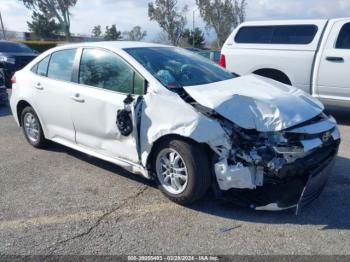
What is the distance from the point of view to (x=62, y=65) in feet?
16.5

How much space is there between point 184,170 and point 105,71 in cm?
161

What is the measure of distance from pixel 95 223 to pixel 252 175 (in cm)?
154

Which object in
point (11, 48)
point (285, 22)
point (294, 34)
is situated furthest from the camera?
point (11, 48)

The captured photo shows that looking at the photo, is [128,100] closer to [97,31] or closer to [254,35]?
[254,35]

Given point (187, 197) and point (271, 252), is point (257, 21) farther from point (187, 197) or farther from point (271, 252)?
point (271, 252)

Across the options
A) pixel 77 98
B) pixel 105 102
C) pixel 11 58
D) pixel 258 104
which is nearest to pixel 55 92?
pixel 77 98

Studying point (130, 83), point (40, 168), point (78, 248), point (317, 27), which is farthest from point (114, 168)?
point (317, 27)

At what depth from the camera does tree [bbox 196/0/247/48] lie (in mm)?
41156

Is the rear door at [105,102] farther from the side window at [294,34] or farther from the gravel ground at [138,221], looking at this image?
the side window at [294,34]

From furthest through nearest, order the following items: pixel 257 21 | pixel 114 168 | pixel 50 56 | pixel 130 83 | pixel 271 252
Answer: pixel 257 21 → pixel 50 56 → pixel 114 168 → pixel 130 83 → pixel 271 252

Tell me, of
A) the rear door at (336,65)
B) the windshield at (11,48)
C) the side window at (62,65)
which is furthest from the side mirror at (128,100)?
the windshield at (11,48)

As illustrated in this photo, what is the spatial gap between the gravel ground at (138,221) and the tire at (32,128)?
3.04 ft

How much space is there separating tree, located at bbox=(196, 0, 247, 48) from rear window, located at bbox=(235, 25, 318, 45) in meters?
35.0

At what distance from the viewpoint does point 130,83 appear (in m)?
4.09
